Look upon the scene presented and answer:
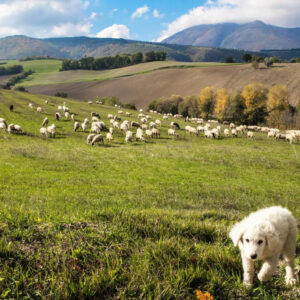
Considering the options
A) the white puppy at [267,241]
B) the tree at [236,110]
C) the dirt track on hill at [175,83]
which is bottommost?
the white puppy at [267,241]

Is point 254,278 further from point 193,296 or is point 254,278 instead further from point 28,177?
point 28,177

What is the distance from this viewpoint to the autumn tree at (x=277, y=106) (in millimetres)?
71562

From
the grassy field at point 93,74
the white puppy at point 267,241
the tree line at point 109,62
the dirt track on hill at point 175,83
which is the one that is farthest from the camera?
the tree line at point 109,62

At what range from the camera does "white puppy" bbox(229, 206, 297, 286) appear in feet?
12.6

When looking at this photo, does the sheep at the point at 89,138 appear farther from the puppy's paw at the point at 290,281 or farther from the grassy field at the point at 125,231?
the puppy's paw at the point at 290,281

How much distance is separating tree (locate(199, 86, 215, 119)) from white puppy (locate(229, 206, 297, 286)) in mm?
78714

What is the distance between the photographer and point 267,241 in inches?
154

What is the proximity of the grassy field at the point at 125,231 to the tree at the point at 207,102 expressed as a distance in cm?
6076

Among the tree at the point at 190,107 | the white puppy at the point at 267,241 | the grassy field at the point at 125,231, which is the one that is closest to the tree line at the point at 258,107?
the tree at the point at 190,107

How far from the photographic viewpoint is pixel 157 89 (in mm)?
111375

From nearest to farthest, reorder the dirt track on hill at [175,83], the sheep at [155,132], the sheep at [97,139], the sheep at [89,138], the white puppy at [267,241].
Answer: the white puppy at [267,241], the sheep at [97,139], the sheep at [89,138], the sheep at [155,132], the dirt track on hill at [175,83]

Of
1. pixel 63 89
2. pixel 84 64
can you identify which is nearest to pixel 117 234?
pixel 63 89

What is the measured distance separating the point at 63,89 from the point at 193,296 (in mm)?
124881

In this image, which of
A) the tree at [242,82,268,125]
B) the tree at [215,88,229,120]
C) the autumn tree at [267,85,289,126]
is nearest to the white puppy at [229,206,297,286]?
the tree at [242,82,268,125]
